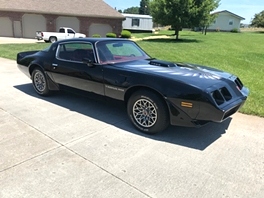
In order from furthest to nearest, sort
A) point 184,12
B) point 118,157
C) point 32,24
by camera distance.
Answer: point 32,24 < point 184,12 < point 118,157

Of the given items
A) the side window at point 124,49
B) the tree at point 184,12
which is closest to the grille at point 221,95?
the side window at point 124,49

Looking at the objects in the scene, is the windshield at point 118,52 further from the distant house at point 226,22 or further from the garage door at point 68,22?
the distant house at point 226,22

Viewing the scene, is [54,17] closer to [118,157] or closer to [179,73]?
[179,73]

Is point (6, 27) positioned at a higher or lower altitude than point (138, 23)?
lower

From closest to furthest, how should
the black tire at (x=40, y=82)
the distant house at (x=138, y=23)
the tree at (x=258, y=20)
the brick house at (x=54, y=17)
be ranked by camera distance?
the black tire at (x=40, y=82) < the brick house at (x=54, y=17) < the distant house at (x=138, y=23) < the tree at (x=258, y=20)

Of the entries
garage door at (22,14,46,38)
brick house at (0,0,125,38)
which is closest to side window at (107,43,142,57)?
brick house at (0,0,125,38)

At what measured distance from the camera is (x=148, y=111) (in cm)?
366

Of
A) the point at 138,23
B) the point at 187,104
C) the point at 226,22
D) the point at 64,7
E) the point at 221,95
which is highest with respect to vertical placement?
the point at 226,22

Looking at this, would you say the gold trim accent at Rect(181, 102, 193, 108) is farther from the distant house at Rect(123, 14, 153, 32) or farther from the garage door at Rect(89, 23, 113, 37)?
the distant house at Rect(123, 14, 153, 32)

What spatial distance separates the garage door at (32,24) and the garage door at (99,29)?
5584 millimetres

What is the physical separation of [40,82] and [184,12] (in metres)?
20.2

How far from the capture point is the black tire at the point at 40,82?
533 cm

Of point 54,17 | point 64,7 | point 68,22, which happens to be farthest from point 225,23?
point 54,17

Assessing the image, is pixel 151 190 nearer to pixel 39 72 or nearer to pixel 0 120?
pixel 0 120
